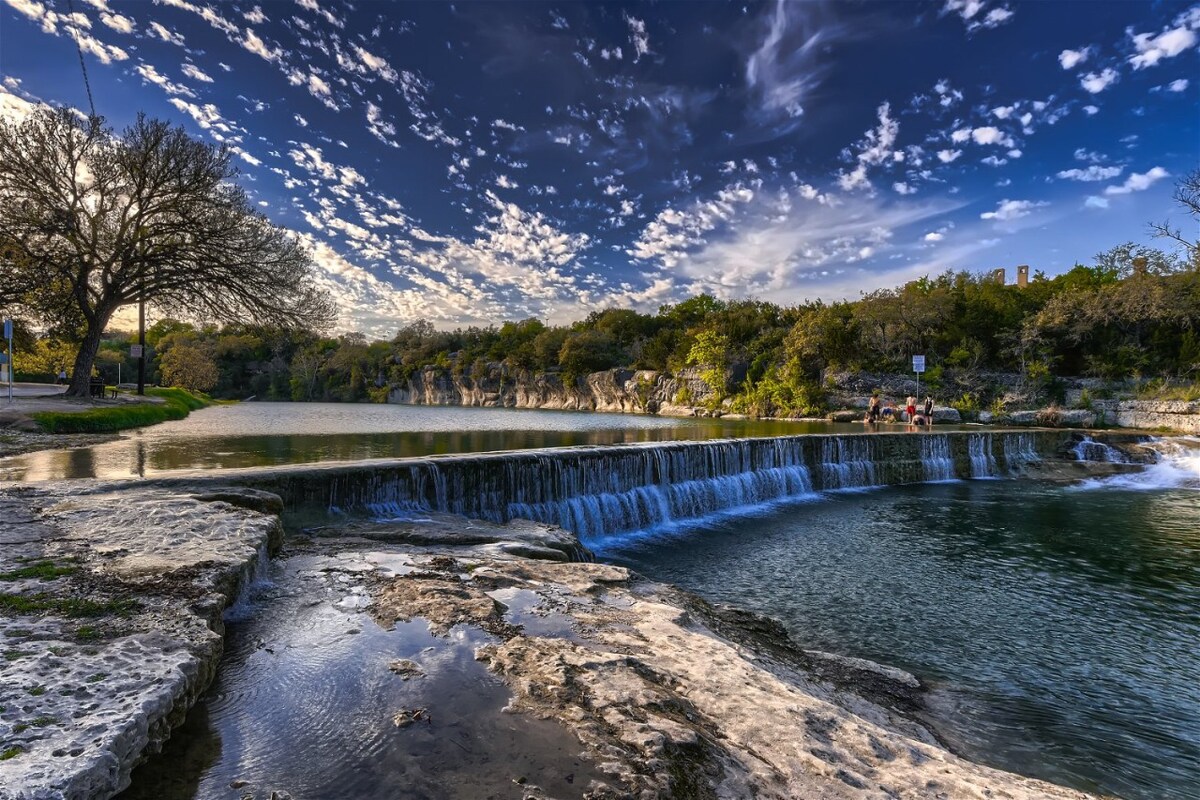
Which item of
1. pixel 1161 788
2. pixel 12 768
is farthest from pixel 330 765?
pixel 1161 788

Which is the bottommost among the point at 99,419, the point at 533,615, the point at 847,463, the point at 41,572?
the point at 847,463

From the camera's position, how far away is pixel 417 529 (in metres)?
7.56

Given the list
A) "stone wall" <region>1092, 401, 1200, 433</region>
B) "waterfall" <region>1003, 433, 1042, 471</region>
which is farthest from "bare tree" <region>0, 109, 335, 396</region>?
"stone wall" <region>1092, 401, 1200, 433</region>

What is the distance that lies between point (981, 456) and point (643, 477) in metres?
15.5

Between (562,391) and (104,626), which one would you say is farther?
(562,391)

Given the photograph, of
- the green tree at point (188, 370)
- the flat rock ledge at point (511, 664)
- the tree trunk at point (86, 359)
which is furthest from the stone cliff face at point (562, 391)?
the flat rock ledge at point (511, 664)

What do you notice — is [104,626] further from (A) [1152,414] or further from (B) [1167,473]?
(A) [1152,414]

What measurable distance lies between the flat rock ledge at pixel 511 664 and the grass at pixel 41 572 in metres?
0.02

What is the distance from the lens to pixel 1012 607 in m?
7.55

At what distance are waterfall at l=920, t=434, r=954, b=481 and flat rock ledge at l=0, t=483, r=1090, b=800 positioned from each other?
17.2 m

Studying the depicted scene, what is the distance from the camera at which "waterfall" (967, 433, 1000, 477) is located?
2091cm

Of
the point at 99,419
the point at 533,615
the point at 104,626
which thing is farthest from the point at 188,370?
the point at 533,615

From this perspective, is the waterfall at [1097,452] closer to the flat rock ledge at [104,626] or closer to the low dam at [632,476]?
the low dam at [632,476]

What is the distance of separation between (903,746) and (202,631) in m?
4.23
